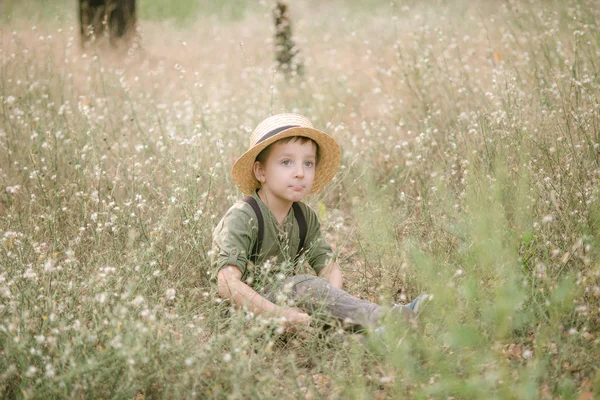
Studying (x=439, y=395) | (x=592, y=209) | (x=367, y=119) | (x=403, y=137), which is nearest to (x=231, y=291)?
(x=439, y=395)

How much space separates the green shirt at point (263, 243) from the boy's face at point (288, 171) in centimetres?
12

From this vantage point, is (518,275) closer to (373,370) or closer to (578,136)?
(373,370)

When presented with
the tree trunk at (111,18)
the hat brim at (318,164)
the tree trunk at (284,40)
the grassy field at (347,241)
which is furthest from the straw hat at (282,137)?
the tree trunk at (111,18)

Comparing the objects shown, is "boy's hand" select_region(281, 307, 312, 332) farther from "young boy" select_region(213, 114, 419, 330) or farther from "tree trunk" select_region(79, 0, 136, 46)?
"tree trunk" select_region(79, 0, 136, 46)

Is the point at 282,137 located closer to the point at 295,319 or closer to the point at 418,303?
the point at 295,319

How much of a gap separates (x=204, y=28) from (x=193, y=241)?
316 inches

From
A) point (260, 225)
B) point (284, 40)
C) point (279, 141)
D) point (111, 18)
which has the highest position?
point (111, 18)

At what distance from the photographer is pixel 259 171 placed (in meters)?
3.60

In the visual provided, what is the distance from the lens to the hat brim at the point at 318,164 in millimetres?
3418

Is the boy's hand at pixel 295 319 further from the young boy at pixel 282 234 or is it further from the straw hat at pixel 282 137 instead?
the straw hat at pixel 282 137

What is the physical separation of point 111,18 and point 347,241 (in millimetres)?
6588

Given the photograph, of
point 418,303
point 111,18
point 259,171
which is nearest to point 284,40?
point 111,18

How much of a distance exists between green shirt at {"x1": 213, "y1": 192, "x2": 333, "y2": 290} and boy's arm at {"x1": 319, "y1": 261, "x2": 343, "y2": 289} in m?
0.04

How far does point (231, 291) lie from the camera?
318 cm
